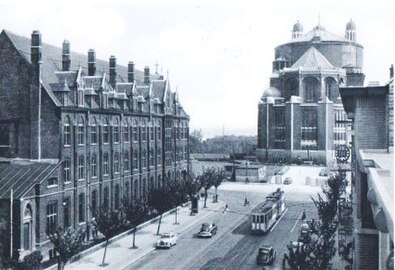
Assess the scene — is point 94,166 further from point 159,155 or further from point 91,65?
point 159,155

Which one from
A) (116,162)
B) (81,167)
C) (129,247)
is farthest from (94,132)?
(129,247)

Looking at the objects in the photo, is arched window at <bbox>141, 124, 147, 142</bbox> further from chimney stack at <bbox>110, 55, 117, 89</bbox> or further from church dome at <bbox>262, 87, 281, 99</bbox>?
church dome at <bbox>262, 87, 281, 99</bbox>

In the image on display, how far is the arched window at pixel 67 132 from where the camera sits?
39438 mm

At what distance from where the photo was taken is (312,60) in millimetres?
116812

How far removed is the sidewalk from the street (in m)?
0.83

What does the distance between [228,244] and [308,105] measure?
75.6m

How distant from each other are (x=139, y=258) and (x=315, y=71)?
84.5 metres

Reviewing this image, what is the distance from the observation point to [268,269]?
34031 mm

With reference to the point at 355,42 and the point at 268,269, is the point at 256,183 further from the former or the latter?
the point at 355,42

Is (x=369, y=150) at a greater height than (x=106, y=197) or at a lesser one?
greater

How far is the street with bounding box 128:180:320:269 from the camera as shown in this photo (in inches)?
1379

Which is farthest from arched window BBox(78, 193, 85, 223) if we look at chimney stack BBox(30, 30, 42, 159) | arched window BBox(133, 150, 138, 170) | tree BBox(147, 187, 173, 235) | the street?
arched window BBox(133, 150, 138, 170)

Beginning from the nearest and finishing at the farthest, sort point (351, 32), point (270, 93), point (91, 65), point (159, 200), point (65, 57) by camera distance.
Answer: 1. point (65, 57)
2. point (159, 200)
3. point (91, 65)
4. point (270, 93)
5. point (351, 32)

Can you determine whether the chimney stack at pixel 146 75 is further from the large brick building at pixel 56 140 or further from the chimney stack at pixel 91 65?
the chimney stack at pixel 91 65
